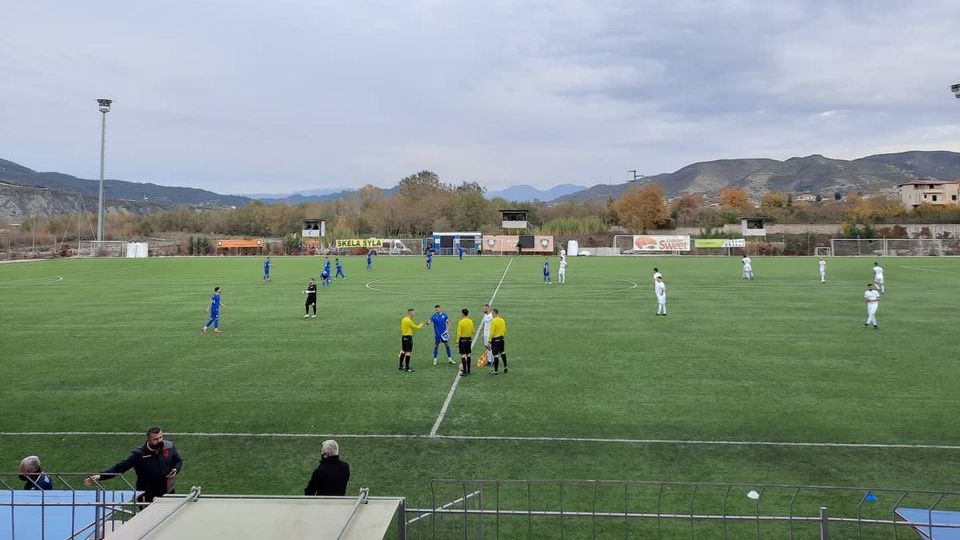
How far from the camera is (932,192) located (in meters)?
129

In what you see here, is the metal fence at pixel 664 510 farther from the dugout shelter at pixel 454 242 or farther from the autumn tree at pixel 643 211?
the autumn tree at pixel 643 211

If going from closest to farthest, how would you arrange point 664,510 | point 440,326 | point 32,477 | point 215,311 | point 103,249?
point 32,477 → point 664,510 → point 440,326 → point 215,311 → point 103,249

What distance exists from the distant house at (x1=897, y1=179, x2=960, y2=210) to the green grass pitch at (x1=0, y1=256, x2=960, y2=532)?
122 metres

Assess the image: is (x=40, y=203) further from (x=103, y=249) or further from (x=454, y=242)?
(x=454, y=242)

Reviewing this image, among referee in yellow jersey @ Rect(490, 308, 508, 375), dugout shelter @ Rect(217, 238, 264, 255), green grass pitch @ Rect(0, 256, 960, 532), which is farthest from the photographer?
dugout shelter @ Rect(217, 238, 264, 255)

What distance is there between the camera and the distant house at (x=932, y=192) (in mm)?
126500

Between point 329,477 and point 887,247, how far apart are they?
260 feet

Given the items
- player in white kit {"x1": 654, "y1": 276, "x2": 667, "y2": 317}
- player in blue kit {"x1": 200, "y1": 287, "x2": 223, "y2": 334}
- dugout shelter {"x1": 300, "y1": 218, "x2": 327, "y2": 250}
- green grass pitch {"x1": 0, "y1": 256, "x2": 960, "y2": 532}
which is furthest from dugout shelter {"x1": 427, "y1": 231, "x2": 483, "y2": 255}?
player in blue kit {"x1": 200, "y1": 287, "x2": 223, "y2": 334}

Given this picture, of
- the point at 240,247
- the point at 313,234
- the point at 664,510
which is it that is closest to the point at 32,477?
the point at 664,510

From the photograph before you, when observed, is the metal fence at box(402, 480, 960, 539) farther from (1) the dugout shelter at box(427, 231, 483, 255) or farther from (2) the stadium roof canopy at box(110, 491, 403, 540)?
(1) the dugout shelter at box(427, 231, 483, 255)

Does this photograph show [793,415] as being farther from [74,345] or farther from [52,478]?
[74,345]

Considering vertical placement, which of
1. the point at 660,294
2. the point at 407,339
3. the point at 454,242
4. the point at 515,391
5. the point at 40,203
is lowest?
the point at 515,391

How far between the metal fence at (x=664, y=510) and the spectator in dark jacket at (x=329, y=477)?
93cm

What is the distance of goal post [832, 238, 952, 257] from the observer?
70062mm
